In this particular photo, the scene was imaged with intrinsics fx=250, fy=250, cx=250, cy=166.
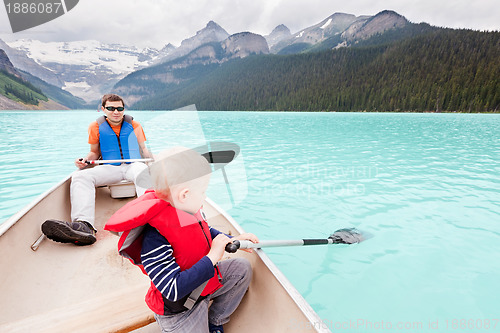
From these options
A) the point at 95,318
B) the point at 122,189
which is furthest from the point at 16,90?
the point at 95,318

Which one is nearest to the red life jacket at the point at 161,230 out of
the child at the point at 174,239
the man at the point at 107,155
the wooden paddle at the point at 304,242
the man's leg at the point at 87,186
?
the child at the point at 174,239

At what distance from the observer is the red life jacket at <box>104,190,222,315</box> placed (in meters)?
1.41

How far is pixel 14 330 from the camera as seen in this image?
75.9 inches

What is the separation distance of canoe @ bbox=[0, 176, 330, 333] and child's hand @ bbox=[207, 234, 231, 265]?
585mm

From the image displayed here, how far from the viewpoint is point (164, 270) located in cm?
152

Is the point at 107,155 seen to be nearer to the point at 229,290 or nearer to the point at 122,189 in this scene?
the point at 122,189

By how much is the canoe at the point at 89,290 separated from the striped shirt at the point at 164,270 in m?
0.66

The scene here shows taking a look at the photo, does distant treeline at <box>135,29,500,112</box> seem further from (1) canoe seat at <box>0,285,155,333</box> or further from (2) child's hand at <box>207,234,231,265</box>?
(1) canoe seat at <box>0,285,155,333</box>

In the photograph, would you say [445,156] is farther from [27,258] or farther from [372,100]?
[372,100]

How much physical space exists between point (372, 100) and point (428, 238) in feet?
328

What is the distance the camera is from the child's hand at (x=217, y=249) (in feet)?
5.55

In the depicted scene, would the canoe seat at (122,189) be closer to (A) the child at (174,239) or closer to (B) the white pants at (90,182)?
(B) the white pants at (90,182)

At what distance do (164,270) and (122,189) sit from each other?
3664 mm

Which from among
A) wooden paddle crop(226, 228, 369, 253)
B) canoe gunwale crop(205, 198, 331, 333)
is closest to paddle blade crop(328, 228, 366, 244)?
wooden paddle crop(226, 228, 369, 253)
